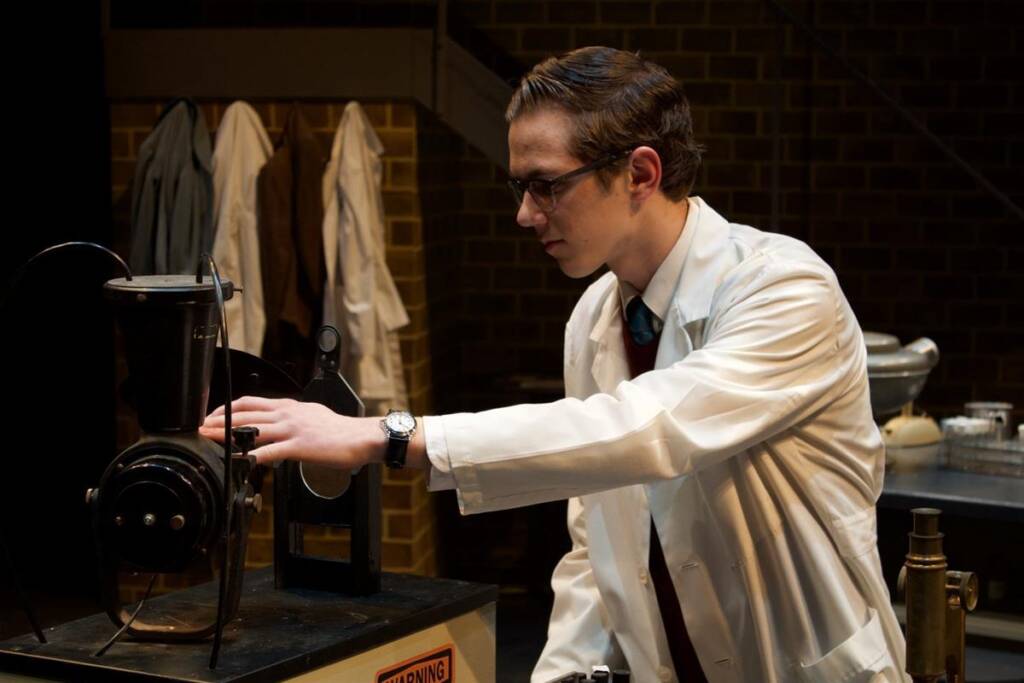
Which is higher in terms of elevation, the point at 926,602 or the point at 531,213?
the point at 531,213

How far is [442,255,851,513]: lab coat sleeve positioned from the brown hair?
0.24 metres

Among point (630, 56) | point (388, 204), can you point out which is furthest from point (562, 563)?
point (388, 204)

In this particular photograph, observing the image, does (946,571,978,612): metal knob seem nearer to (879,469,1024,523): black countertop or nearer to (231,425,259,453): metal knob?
(231,425,259,453): metal knob

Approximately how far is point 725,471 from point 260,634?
595 millimetres

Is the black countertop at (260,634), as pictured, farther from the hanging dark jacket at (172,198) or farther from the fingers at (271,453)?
the hanging dark jacket at (172,198)

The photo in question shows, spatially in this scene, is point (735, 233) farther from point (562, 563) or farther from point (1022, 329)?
point (1022, 329)

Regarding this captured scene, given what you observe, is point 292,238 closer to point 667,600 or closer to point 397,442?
point 667,600

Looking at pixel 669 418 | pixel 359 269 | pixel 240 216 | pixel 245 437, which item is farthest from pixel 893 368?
pixel 245 437

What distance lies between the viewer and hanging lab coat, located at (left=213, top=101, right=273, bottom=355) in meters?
4.48

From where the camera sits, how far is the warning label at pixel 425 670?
189cm

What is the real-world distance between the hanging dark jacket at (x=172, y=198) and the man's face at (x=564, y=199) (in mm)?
2706

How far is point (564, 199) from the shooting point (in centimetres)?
189

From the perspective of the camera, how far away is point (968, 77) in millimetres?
5402

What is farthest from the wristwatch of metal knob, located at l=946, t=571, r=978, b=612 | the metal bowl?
the metal bowl
